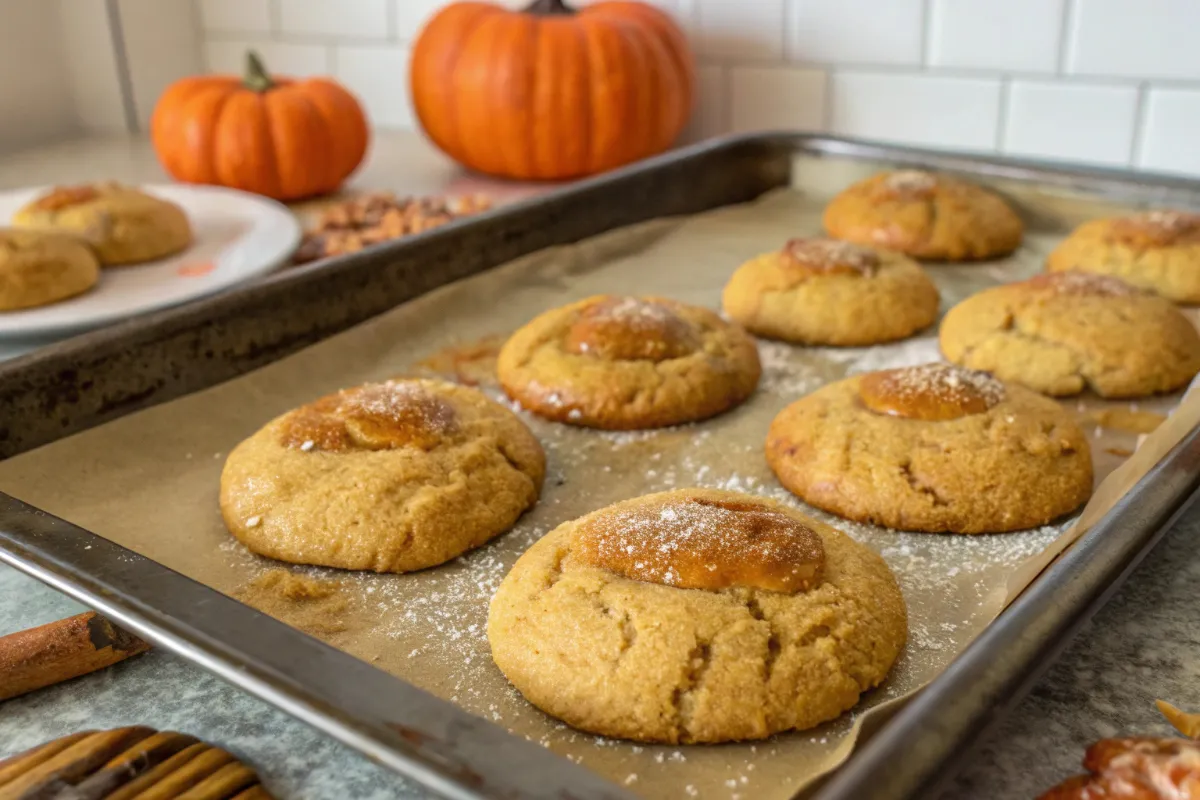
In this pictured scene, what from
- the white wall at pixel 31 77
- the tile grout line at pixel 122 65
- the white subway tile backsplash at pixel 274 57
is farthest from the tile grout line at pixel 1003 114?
the white wall at pixel 31 77

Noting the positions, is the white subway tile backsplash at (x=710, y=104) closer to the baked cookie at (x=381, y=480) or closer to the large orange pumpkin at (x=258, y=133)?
the large orange pumpkin at (x=258, y=133)

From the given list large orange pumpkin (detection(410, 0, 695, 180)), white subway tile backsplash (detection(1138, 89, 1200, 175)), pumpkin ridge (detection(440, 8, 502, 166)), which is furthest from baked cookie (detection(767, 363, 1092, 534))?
pumpkin ridge (detection(440, 8, 502, 166))

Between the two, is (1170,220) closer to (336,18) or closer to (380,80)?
(380,80)

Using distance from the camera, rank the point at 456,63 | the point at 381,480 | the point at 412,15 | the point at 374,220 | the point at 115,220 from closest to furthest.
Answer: the point at 381,480
the point at 115,220
the point at 374,220
the point at 456,63
the point at 412,15

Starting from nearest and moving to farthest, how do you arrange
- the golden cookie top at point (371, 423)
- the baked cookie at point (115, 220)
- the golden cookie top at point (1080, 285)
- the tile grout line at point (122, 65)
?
the golden cookie top at point (371, 423) < the golden cookie top at point (1080, 285) < the baked cookie at point (115, 220) < the tile grout line at point (122, 65)

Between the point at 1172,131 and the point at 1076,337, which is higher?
the point at 1172,131

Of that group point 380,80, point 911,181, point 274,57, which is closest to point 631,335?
point 911,181

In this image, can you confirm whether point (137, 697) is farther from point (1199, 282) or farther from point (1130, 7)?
point (1130, 7)
